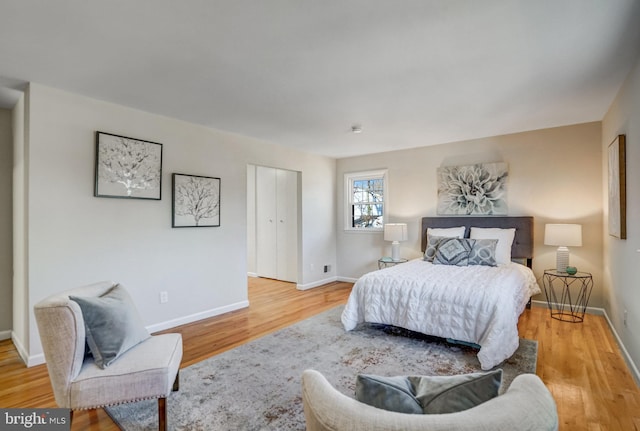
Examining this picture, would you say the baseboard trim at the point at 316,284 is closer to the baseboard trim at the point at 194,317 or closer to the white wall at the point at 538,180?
the baseboard trim at the point at 194,317

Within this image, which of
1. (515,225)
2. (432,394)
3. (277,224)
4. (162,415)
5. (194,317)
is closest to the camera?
(432,394)

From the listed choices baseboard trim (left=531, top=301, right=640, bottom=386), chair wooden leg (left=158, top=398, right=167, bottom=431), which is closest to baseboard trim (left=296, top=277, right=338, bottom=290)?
baseboard trim (left=531, top=301, right=640, bottom=386)

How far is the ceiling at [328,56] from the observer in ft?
6.00

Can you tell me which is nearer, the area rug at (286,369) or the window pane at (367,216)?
the area rug at (286,369)

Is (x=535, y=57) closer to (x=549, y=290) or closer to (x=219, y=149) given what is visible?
(x=549, y=290)

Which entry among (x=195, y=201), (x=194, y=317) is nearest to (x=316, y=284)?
(x=194, y=317)

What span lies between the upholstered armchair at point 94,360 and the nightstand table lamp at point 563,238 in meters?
4.15

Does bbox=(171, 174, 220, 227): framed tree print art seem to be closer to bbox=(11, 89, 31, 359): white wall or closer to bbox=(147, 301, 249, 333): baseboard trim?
bbox=(147, 301, 249, 333): baseboard trim

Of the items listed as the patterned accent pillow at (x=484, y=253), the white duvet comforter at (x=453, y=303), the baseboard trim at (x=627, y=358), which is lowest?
the baseboard trim at (x=627, y=358)

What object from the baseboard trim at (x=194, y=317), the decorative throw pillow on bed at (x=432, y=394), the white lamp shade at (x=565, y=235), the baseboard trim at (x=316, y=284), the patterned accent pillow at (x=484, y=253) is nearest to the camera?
the decorative throw pillow on bed at (x=432, y=394)

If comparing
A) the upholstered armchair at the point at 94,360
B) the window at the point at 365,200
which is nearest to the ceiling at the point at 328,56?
the upholstered armchair at the point at 94,360

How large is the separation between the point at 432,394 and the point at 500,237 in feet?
13.2

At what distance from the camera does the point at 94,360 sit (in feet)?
6.06

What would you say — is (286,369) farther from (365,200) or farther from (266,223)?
(266,223)
